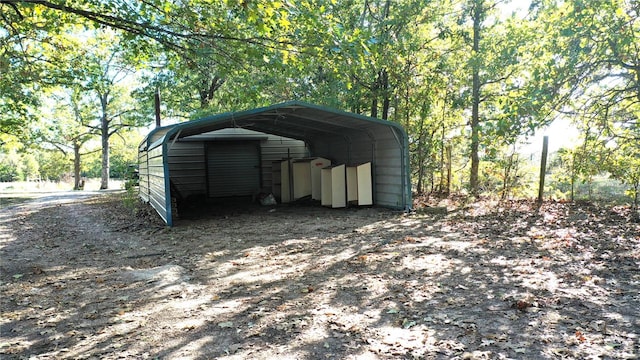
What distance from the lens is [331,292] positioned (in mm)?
4172

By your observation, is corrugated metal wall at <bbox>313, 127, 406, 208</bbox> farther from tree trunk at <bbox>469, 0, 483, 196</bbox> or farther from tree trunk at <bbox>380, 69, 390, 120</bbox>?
tree trunk at <bbox>469, 0, 483, 196</bbox>

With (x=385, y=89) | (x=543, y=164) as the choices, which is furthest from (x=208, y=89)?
(x=543, y=164)

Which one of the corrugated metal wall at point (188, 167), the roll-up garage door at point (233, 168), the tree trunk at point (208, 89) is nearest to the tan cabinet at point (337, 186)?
the roll-up garage door at point (233, 168)

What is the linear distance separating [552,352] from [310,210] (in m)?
8.36

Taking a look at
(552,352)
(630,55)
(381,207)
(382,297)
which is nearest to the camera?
(552,352)

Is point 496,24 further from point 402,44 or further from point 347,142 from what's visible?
point 347,142

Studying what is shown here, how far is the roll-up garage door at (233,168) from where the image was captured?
14852 millimetres

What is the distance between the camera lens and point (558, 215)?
27.2 ft

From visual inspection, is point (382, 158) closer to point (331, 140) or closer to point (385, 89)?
point (385, 89)

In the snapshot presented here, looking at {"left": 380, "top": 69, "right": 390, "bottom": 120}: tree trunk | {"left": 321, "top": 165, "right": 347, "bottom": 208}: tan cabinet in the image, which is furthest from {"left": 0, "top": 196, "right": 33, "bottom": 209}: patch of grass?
{"left": 380, "top": 69, "right": 390, "bottom": 120}: tree trunk

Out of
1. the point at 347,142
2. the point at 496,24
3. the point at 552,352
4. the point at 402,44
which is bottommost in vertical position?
the point at 552,352

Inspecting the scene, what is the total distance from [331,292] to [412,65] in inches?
375

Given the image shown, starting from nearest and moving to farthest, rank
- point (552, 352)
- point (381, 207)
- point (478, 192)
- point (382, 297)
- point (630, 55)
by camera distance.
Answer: point (552, 352) → point (382, 297) → point (630, 55) → point (381, 207) → point (478, 192)

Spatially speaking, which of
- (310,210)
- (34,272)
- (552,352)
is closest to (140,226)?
(34,272)
